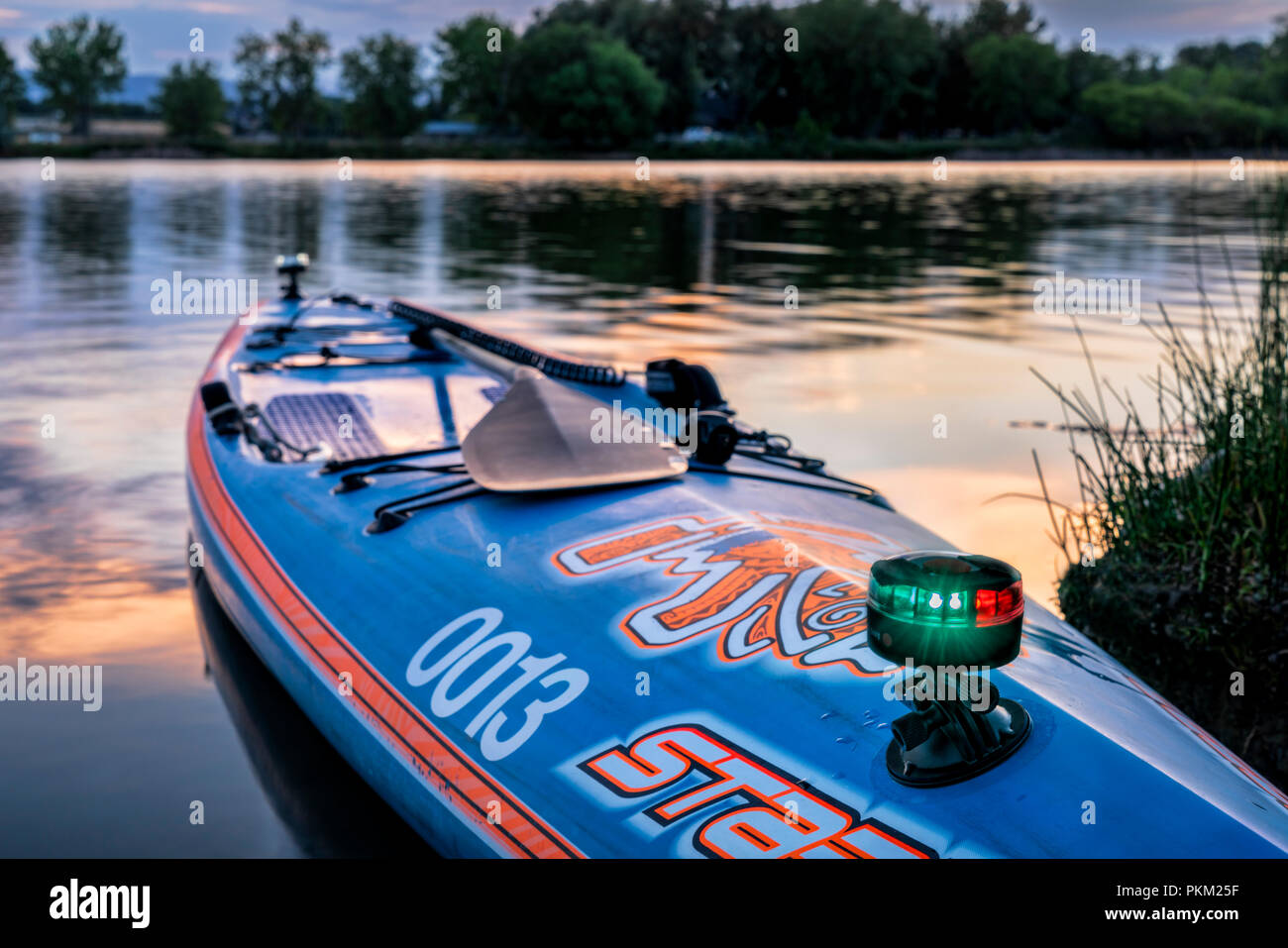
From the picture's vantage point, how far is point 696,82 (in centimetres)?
8862

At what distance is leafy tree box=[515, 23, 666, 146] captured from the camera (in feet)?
255

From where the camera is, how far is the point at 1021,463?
6.92 m

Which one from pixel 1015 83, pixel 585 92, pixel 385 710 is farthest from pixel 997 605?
pixel 1015 83

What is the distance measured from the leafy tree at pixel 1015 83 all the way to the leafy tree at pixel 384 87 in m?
44.9

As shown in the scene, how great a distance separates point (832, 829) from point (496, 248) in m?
18.0

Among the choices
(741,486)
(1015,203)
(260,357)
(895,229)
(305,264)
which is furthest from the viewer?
(1015,203)

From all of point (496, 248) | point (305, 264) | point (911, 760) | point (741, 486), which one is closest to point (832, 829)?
point (911, 760)

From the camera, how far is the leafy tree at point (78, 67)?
327 ft

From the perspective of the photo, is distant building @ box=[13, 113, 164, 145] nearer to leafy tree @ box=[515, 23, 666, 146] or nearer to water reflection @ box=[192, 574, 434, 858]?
leafy tree @ box=[515, 23, 666, 146]

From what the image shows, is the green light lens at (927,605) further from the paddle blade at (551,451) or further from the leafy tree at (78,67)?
the leafy tree at (78,67)

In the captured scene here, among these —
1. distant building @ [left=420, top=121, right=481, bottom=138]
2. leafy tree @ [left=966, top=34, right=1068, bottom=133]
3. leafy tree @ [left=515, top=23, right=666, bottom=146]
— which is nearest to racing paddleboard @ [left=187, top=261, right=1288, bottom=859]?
leafy tree @ [left=515, top=23, right=666, bottom=146]
